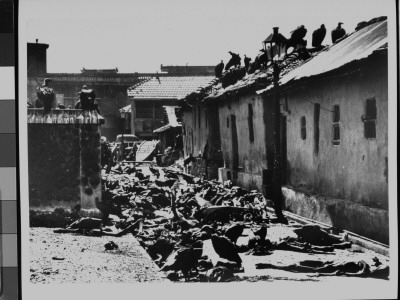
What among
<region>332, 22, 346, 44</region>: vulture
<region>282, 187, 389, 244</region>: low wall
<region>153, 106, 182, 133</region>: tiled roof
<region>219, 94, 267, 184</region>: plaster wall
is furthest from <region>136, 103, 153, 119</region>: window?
<region>332, 22, 346, 44</region>: vulture

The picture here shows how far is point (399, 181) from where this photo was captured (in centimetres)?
398

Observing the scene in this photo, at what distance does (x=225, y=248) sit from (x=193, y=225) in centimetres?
27

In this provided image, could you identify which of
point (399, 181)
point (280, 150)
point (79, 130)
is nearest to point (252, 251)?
point (280, 150)

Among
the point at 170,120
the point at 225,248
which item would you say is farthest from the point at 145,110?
the point at 225,248

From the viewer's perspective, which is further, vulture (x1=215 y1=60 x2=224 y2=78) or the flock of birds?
vulture (x1=215 y1=60 x2=224 y2=78)

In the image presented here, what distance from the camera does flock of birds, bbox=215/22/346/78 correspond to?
4078mm

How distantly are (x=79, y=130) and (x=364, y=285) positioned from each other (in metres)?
2.17

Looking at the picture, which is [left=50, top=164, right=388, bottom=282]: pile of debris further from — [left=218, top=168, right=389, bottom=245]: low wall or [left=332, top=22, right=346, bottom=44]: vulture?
[left=332, top=22, right=346, bottom=44]: vulture

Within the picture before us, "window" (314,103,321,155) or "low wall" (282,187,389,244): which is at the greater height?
"window" (314,103,321,155)

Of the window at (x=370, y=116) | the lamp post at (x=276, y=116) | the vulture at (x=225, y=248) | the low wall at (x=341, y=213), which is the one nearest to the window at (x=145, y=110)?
the lamp post at (x=276, y=116)

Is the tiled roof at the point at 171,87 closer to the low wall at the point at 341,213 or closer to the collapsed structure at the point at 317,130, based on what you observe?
the collapsed structure at the point at 317,130

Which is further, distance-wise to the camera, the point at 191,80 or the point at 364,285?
the point at 191,80

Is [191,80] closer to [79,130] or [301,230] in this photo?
[79,130]

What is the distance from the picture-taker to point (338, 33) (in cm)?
408
